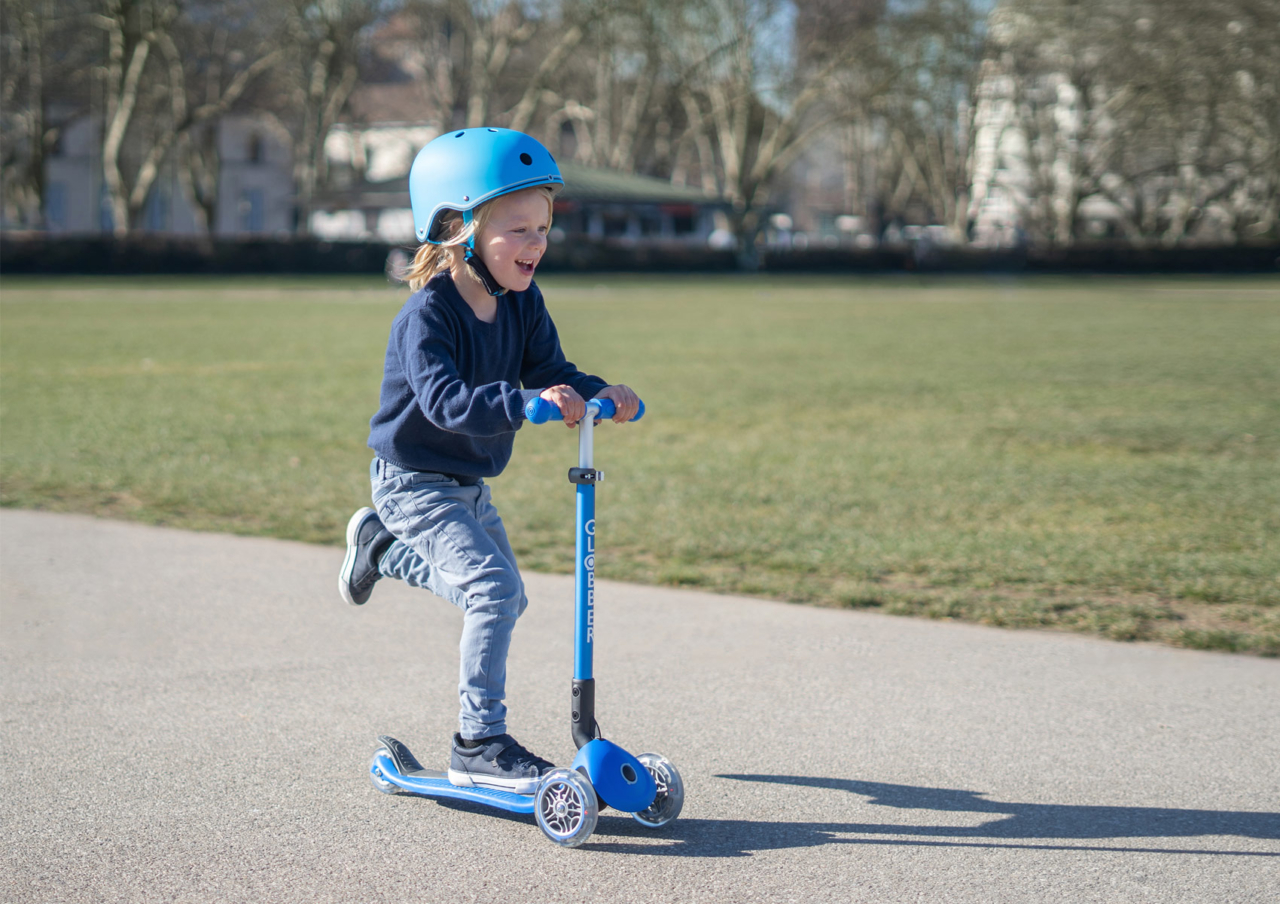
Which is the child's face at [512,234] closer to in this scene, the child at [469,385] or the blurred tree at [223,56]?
the child at [469,385]

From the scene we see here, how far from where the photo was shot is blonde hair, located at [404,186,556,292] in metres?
3.24

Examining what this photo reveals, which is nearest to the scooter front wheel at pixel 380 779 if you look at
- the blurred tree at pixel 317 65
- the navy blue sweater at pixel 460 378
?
the navy blue sweater at pixel 460 378

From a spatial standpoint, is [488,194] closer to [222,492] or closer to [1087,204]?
[222,492]

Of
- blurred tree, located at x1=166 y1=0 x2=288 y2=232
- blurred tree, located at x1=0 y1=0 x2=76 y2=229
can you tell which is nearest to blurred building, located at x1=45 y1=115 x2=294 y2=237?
blurred tree, located at x1=0 y1=0 x2=76 y2=229

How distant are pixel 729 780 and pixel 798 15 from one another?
51590mm

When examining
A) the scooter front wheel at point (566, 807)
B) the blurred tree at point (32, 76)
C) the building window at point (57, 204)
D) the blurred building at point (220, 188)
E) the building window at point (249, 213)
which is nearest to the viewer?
the scooter front wheel at point (566, 807)

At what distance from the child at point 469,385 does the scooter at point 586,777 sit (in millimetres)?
61

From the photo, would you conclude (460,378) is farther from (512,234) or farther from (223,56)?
(223,56)

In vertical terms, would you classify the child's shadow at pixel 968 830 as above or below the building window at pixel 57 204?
below

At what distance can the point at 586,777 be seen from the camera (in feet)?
10.4

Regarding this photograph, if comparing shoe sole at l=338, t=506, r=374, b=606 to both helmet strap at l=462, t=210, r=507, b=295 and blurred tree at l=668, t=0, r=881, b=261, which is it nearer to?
helmet strap at l=462, t=210, r=507, b=295

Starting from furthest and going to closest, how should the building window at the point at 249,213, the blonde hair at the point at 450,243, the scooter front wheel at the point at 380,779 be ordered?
the building window at the point at 249,213, the scooter front wheel at the point at 380,779, the blonde hair at the point at 450,243

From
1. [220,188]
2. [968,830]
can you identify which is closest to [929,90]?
[220,188]

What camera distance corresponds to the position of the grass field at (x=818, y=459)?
6.10 meters
